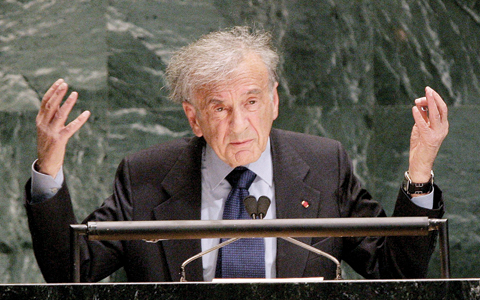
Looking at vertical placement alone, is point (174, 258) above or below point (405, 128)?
below

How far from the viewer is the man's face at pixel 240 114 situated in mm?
2816

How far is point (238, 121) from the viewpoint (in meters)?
2.81

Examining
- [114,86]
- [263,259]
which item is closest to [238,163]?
[263,259]

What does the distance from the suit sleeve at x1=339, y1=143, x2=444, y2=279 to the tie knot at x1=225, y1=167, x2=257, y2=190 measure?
0.39m

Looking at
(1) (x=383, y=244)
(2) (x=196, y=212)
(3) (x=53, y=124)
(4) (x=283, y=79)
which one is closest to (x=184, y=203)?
(2) (x=196, y=212)

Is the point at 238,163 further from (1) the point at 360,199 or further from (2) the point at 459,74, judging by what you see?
(2) the point at 459,74

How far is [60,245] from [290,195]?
897mm

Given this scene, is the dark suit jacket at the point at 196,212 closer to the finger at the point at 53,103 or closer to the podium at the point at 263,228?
the finger at the point at 53,103

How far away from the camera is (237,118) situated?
281 centimetres

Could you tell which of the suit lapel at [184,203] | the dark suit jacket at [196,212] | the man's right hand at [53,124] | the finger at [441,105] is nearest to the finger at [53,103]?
the man's right hand at [53,124]

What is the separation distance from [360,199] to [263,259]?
514 mm

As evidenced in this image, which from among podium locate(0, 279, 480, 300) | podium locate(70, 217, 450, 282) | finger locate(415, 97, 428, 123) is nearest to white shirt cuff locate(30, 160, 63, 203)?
podium locate(70, 217, 450, 282)

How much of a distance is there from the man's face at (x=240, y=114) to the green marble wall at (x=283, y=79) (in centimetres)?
86

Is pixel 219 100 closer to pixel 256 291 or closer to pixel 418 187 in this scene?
pixel 418 187
